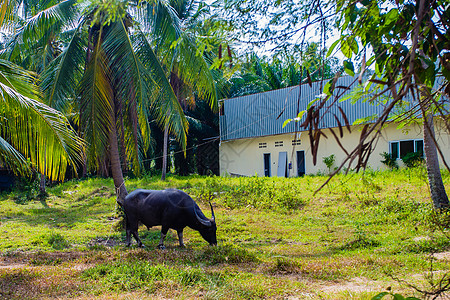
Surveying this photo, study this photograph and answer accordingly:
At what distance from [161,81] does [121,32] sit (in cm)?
141

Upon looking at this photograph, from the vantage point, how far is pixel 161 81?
10312 millimetres

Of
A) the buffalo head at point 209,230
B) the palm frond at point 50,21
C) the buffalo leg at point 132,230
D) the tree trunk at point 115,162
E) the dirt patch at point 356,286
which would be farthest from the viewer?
the tree trunk at point 115,162

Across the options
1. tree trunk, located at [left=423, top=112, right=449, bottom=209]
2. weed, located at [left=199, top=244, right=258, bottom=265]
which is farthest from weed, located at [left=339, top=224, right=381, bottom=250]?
tree trunk, located at [left=423, top=112, right=449, bottom=209]

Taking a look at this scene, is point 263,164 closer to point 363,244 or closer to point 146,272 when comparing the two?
point 363,244

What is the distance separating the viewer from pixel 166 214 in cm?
846

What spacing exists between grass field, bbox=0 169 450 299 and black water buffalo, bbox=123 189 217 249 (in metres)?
0.35

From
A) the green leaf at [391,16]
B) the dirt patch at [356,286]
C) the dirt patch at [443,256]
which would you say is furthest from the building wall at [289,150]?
the green leaf at [391,16]

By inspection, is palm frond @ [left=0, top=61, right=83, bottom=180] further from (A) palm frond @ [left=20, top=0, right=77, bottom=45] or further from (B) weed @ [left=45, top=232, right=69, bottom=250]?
(A) palm frond @ [left=20, top=0, right=77, bottom=45]

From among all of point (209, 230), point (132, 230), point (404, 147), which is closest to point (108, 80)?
point (132, 230)

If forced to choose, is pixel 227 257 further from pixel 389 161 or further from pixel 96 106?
pixel 389 161

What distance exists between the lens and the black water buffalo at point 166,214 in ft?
27.6

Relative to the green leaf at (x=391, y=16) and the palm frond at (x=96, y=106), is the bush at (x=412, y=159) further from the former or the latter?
the green leaf at (x=391, y=16)

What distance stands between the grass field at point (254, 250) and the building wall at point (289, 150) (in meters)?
3.52

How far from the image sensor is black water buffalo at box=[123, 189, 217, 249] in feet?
27.6
